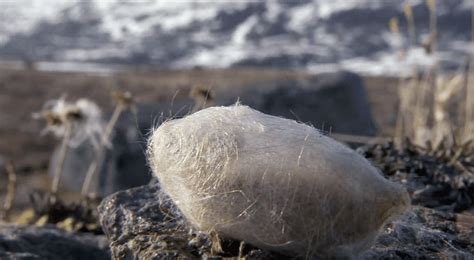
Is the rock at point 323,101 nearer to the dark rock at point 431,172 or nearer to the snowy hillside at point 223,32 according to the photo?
the dark rock at point 431,172

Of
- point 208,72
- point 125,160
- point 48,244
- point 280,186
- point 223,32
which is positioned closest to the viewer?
point 280,186

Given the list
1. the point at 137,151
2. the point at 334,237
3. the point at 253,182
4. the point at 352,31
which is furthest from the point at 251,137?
the point at 352,31

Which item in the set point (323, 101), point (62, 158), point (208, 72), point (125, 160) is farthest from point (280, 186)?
point (208, 72)

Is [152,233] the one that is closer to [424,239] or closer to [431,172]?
[424,239]

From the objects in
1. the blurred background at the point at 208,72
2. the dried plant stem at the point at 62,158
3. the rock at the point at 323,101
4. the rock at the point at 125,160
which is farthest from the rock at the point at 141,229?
the rock at the point at 323,101

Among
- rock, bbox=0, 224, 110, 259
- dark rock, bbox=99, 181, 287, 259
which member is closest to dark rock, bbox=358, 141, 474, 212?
dark rock, bbox=99, 181, 287, 259

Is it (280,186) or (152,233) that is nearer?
(280,186)
